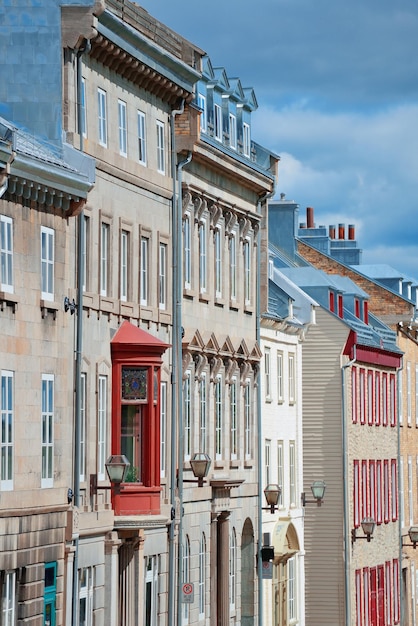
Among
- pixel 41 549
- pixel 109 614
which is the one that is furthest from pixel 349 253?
pixel 41 549

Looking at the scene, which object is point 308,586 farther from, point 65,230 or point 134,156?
point 65,230

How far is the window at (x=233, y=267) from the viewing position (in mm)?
53169

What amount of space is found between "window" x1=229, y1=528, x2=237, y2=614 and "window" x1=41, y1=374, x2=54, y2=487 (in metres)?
18.0

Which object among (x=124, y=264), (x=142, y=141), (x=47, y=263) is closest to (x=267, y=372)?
(x=142, y=141)

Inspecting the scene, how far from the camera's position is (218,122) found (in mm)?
52781

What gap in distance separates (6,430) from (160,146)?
13.9 meters

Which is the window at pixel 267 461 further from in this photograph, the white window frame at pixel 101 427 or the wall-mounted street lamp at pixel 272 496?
the white window frame at pixel 101 427

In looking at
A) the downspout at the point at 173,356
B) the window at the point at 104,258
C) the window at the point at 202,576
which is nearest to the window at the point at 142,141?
the downspout at the point at 173,356

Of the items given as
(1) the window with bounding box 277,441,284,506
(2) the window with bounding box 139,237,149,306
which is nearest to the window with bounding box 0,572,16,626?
(2) the window with bounding box 139,237,149,306

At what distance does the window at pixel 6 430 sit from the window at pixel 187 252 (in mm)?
14827

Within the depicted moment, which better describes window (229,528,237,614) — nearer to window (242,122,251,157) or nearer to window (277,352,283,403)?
window (277,352,283,403)

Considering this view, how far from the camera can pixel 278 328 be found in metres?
59.8

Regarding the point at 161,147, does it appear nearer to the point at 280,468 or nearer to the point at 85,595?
the point at 85,595

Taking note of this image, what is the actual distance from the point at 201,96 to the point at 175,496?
11.3m
